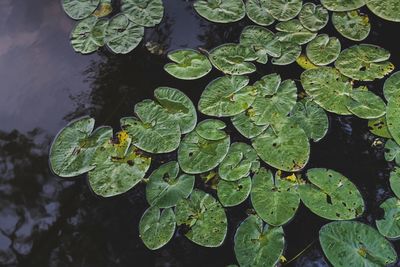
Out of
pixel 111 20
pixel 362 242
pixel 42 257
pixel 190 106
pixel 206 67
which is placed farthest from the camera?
pixel 111 20

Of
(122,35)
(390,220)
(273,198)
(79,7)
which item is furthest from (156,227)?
(79,7)

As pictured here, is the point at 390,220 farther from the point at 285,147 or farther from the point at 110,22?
the point at 110,22

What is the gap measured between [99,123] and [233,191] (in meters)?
0.73

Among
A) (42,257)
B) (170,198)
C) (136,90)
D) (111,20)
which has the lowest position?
(42,257)

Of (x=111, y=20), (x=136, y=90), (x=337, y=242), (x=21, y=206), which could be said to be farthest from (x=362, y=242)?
(x=111, y=20)

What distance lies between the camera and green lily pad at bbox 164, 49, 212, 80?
226 cm

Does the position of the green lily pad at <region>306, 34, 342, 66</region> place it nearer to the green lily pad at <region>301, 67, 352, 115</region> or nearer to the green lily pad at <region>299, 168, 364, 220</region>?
the green lily pad at <region>301, 67, 352, 115</region>

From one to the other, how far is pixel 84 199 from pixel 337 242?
3.52ft

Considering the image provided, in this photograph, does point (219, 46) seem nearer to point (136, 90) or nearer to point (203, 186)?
point (136, 90)

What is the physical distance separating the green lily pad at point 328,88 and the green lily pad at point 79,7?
118 cm

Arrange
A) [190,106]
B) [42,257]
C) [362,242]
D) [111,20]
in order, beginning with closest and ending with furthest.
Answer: [362,242] → [42,257] → [190,106] → [111,20]

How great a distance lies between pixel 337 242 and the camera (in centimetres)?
181

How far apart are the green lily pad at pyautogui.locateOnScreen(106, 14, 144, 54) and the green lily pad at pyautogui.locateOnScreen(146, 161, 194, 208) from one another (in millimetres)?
735

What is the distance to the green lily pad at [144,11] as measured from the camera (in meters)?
2.47
